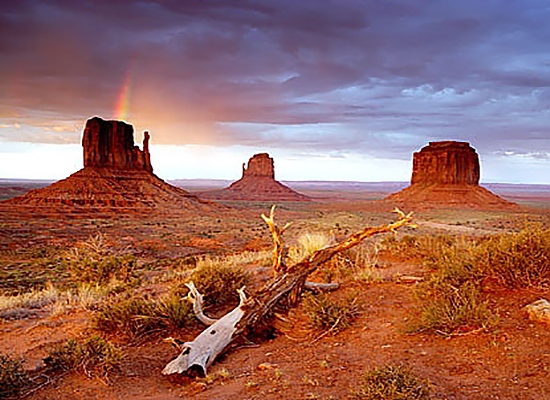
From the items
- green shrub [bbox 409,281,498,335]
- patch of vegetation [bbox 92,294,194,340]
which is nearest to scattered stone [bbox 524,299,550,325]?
green shrub [bbox 409,281,498,335]

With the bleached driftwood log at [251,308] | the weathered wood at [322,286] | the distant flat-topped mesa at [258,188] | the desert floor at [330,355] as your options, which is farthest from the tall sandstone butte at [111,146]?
the bleached driftwood log at [251,308]

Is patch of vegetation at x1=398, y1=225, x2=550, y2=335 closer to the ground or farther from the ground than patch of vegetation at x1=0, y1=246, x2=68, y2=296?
farther from the ground

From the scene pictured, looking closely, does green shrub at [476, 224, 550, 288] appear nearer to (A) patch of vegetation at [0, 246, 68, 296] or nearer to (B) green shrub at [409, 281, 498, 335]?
(B) green shrub at [409, 281, 498, 335]

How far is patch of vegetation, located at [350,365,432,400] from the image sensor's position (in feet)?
13.3

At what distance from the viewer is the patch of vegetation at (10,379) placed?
5.18 m

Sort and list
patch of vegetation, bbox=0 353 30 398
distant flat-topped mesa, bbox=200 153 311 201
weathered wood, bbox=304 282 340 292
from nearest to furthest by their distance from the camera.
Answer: patch of vegetation, bbox=0 353 30 398
weathered wood, bbox=304 282 340 292
distant flat-topped mesa, bbox=200 153 311 201

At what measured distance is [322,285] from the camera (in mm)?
9227

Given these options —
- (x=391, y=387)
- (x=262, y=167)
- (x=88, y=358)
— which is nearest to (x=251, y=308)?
(x=88, y=358)

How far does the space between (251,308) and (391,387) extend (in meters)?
3.60

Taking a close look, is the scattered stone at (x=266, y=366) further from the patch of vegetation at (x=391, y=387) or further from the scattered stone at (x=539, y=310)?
the scattered stone at (x=539, y=310)

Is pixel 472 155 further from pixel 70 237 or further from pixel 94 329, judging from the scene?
pixel 94 329

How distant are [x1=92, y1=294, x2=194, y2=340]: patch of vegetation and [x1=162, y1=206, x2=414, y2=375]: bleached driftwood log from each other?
0.50 metres

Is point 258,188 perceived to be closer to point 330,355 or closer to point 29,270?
point 29,270

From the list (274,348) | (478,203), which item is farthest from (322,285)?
(478,203)
